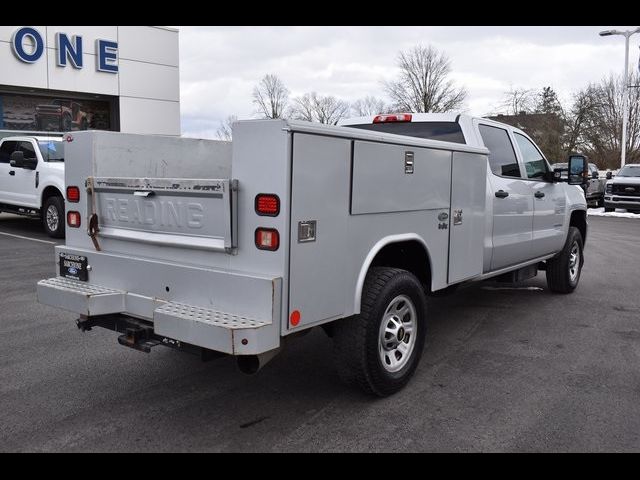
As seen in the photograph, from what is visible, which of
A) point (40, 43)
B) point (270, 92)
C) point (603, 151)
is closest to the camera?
point (40, 43)

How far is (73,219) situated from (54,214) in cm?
781

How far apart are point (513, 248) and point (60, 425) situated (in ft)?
14.4

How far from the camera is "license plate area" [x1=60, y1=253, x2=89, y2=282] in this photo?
4.21 metres

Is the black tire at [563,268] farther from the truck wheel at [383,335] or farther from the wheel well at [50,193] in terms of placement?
the wheel well at [50,193]

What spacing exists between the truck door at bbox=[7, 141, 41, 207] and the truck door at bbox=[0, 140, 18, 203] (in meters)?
0.09

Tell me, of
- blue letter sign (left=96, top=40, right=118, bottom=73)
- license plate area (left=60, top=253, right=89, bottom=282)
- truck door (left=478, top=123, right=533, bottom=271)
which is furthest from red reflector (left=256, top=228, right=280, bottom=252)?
blue letter sign (left=96, top=40, right=118, bottom=73)

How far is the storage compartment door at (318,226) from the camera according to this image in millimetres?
3254

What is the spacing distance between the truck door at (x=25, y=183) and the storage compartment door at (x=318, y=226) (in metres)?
9.94

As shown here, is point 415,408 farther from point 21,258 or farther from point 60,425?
point 21,258

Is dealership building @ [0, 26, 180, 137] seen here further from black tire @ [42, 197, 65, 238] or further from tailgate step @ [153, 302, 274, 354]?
tailgate step @ [153, 302, 274, 354]

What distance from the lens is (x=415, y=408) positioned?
3938mm

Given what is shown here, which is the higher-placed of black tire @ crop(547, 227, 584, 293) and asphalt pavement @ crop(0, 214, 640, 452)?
black tire @ crop(547, 227, 584, 293)

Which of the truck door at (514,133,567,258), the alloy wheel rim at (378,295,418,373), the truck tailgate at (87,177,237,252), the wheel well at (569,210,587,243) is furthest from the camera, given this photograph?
the wheel well at (569,210,587,243)
